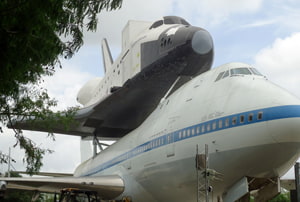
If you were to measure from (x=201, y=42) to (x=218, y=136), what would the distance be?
8.60 m

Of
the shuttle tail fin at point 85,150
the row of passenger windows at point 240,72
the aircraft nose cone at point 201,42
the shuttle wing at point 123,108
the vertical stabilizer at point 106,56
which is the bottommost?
the row of passenger windows at point 240,72

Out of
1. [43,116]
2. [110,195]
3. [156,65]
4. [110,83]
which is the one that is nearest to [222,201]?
[43,116]

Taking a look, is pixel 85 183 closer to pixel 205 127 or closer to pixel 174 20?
pixel 205 127

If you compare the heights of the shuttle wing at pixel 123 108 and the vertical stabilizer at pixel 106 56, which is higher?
the vertical stabilizer at pixel 106 56

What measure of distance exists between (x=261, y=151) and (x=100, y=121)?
57.8ft

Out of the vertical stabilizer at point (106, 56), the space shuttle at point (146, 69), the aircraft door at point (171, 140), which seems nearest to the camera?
the aircraft door at point (171, 140)

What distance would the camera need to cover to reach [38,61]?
811 centimetres

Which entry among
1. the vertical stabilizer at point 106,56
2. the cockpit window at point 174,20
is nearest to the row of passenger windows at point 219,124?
the cockpit window at point 174,20

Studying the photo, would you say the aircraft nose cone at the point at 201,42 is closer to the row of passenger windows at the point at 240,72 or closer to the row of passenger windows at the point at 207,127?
the row of passenger windows at the point at 207,127

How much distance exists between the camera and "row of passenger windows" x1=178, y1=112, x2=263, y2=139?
42.0 feet

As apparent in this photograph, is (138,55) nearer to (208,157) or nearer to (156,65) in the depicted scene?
(156,65)

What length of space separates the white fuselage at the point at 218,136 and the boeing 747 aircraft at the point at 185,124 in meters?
0.03

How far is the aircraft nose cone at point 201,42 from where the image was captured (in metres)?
21.2

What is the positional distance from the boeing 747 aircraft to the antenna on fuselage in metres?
7.27
